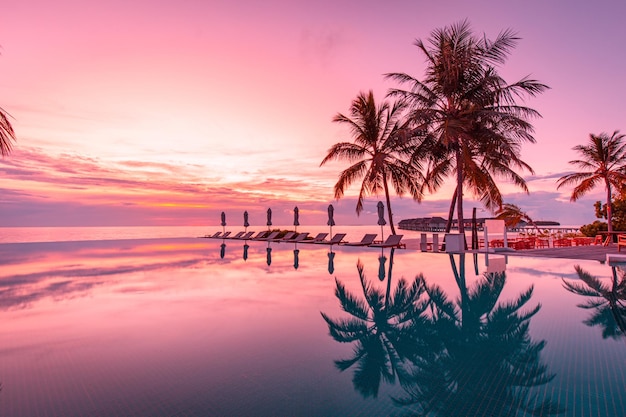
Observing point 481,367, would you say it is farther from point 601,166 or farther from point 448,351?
point 601,166

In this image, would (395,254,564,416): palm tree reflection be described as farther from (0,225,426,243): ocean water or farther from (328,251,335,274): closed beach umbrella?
(0,225,426,243): ocean water

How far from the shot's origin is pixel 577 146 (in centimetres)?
2348

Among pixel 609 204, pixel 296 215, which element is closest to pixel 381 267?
pixel 296 215

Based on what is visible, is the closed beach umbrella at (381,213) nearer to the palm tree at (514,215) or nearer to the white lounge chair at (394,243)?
the white lounge chair at (394,243)

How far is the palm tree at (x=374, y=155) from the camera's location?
19531 mm

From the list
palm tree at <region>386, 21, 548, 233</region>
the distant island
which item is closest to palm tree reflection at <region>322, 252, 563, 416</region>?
palm tree at <region>386, 21, 548, 233</region>

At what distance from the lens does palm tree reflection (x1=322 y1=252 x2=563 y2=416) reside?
10.1ft

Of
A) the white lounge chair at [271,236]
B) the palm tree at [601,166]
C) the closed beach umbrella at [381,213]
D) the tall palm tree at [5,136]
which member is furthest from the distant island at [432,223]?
the tall palm tree at [5,136]

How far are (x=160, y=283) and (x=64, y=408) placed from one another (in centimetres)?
704

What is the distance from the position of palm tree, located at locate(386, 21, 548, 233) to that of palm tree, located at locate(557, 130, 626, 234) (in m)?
10.4

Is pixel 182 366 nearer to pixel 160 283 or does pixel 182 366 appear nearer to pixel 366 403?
pixel 366 403

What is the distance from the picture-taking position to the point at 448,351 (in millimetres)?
4449

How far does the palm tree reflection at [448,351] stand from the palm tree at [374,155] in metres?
12.2

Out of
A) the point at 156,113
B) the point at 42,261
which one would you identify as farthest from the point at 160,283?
the point at 156,113
